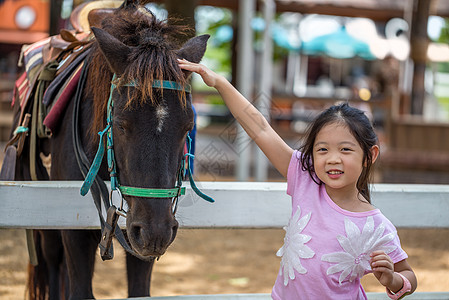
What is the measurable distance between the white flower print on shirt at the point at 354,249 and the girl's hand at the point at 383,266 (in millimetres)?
139

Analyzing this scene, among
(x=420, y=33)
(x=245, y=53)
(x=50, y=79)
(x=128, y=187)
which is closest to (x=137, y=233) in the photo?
(x=128, y=187)

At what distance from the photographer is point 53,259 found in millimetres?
3211

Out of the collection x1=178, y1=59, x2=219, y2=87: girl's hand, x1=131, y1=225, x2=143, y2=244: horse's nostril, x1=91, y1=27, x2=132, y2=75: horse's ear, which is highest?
x1=91, y1=27, x2=132, y2=75: horse's ear

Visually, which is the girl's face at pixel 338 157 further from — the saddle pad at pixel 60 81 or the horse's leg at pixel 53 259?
the horse's leg at pixel 53 259

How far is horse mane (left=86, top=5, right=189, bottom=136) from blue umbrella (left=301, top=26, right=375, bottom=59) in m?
12.5

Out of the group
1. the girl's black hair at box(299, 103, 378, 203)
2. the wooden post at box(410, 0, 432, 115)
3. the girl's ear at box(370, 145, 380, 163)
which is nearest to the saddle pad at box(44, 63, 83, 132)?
the girl's black hair at box(299, 103, 378, 203)

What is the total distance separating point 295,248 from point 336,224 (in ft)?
0.57

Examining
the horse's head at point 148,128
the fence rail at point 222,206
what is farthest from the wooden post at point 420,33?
the horse's head at point 148,128

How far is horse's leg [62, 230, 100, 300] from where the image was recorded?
2.46 meters

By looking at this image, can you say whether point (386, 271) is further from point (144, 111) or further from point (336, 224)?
point (144, 111)

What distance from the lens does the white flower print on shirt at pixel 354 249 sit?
1.90m

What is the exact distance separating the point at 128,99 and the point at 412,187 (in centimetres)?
142

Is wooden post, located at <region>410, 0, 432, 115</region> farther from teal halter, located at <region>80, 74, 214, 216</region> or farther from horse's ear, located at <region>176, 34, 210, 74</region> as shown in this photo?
teal halter, located at <region>80, 74, 214, 216</region>

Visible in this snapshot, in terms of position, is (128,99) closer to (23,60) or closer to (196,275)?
(23,60)
